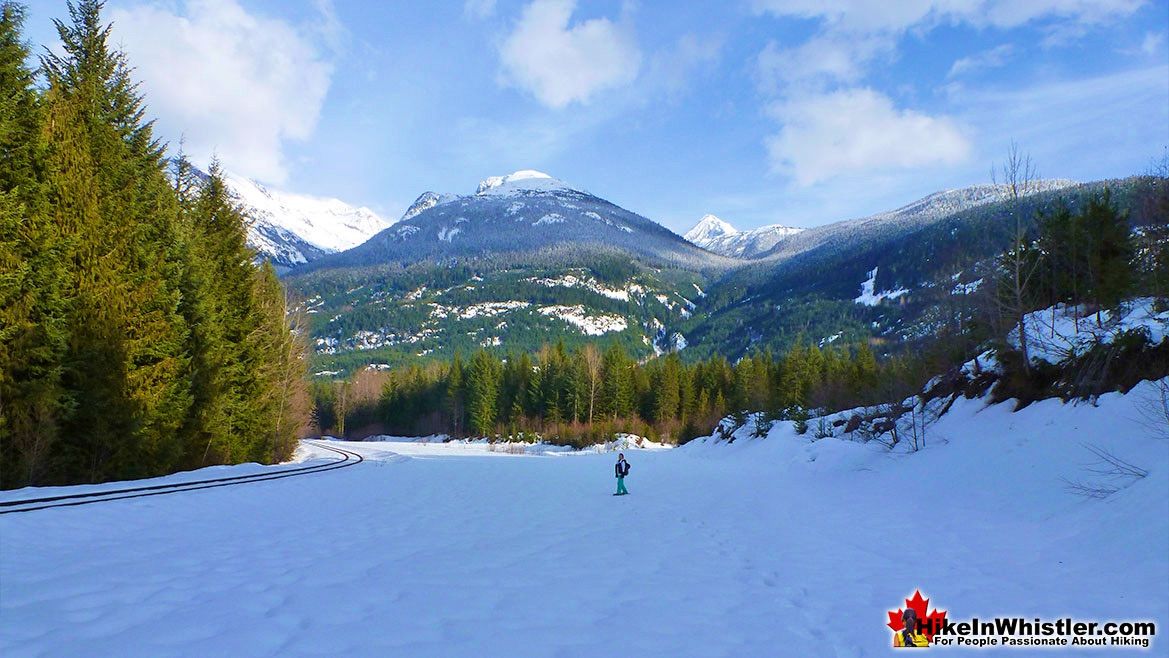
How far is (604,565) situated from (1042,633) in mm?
4755

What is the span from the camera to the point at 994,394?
17.1m

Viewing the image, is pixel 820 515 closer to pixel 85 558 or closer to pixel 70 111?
pixel 85 558

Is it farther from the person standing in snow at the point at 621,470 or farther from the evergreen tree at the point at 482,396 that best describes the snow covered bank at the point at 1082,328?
the evergreen tree at the point at 482,396

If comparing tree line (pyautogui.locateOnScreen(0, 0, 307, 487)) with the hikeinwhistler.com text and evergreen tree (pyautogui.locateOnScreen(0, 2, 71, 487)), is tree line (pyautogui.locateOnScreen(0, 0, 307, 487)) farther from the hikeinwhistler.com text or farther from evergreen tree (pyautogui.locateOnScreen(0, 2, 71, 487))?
the hikeinwhistler.com text

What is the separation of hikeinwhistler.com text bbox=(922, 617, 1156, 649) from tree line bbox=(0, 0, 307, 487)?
17.6 m

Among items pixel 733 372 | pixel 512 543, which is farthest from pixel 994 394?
pixel 733 372

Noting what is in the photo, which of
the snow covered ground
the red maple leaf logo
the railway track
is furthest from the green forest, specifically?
the railway track

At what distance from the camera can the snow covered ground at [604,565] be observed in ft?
16.3

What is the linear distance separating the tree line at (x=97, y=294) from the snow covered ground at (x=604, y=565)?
3469 mm

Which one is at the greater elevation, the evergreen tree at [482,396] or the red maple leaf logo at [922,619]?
the evergreen tree at [482,396]

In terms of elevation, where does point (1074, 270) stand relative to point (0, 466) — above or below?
above

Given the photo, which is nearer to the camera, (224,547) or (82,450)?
(224,547)

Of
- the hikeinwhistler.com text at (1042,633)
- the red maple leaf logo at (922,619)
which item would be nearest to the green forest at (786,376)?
the hikeinwhistler.com text at (1042,633)

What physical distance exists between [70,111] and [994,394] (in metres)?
28.7
